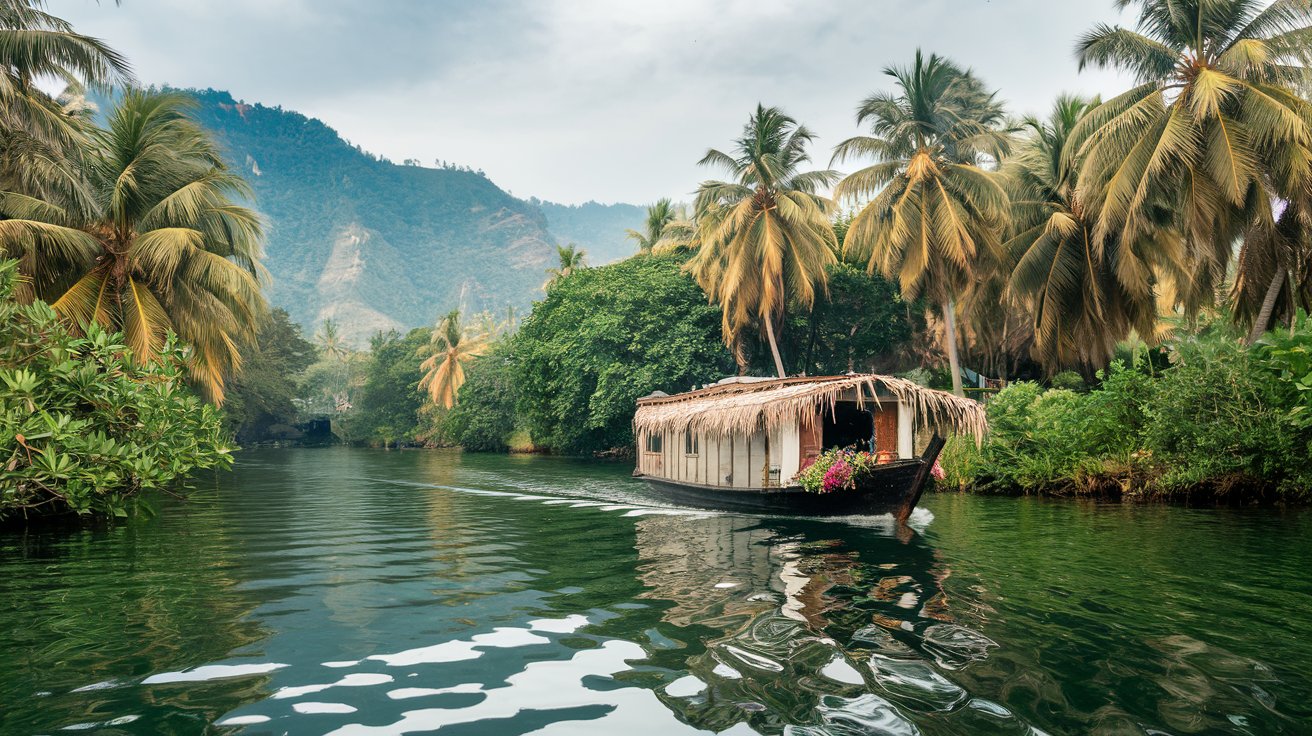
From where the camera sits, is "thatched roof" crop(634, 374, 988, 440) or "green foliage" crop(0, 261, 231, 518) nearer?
"green foliage" crop(0, 261, 231, 518)

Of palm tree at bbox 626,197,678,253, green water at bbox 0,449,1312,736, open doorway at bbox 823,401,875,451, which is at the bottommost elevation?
green water at bbox 0,449,1312,736

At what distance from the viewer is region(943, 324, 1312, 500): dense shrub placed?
1584cm

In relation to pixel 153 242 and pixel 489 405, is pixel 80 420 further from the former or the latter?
pixel 489 405

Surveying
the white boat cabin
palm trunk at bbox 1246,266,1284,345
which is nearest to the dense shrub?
palm trunk at bbox 1246,266,1284,345

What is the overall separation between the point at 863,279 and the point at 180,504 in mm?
27244

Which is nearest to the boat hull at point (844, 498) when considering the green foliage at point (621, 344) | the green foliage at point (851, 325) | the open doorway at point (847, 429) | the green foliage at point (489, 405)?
the open doorway at point (847, 429)

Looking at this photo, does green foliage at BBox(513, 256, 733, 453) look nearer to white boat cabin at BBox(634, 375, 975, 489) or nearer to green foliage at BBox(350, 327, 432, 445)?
white boat cabin at BBox(634, 375, 975, 489)

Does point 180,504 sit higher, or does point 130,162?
point 130,162

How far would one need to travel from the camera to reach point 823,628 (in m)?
7.09

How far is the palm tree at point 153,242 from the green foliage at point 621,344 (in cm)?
1648

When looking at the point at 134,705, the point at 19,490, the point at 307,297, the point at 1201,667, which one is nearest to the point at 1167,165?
the point at 1201,667

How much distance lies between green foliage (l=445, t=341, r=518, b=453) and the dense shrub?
35.9 m

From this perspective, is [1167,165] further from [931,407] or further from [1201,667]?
[1201,667]

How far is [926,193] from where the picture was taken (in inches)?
1054
